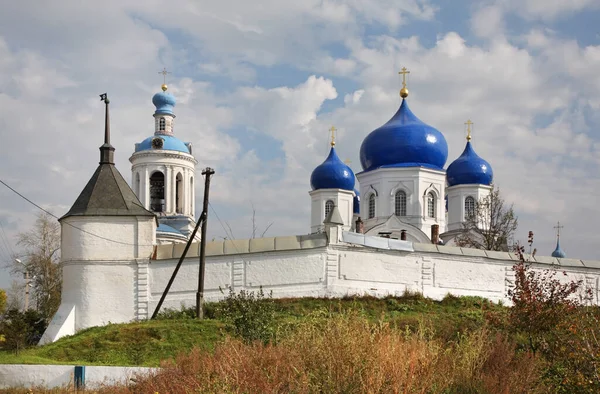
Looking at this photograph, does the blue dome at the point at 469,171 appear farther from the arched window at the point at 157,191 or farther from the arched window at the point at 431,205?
the arched window at the point at 157,191

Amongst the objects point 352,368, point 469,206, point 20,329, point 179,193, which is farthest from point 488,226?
point 352,368

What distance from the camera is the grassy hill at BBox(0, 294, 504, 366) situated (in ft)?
58.5

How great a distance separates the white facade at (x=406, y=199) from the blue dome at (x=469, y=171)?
7.12 ft

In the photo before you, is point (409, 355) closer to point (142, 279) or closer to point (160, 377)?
point (160, 377)

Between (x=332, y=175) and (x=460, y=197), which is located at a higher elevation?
(x=332, y=175)

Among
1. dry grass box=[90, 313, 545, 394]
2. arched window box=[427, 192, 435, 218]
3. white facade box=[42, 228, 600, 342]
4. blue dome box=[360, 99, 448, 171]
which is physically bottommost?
dry grass box=[90, 313, 545, 394]

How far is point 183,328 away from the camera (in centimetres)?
2000

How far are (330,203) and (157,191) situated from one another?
775cm

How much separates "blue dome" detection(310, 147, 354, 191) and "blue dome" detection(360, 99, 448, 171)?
2.38 meters

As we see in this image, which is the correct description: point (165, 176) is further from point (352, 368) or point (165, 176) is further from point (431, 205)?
point (352, 368)

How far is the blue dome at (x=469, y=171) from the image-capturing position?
3762 centimetres

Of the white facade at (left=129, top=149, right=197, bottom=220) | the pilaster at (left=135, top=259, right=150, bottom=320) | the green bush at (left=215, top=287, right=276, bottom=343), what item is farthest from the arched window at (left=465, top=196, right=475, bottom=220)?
the green bush at (left=215, top=287, right=276, bottom=343)

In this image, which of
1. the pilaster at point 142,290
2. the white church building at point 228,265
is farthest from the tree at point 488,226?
the pilaster at point 142,290

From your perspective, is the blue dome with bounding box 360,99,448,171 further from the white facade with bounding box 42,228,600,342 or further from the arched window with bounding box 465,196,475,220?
the white facade with bounding box 42,228,600,342
